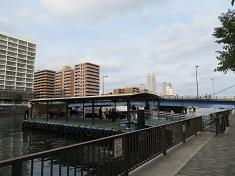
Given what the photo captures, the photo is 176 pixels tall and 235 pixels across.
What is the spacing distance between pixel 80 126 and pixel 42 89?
155 metres

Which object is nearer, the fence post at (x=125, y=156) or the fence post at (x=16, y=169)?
the fence post at (x=16, y=169)

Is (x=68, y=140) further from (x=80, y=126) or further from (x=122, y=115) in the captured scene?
(x=122, y=115)

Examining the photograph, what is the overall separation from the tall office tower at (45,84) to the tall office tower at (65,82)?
321 cm

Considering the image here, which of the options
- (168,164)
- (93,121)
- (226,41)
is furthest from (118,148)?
(93,121)

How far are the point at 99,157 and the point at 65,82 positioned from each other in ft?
600

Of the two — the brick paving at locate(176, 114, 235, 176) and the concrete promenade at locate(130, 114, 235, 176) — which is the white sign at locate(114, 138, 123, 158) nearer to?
the concrete promenade at locate(130, 114, 235, 176)

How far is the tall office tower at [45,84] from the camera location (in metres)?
189

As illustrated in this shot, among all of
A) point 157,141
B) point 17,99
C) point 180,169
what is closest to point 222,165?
point 180,169

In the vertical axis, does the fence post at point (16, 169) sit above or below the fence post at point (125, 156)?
above

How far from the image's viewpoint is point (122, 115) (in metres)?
58.1

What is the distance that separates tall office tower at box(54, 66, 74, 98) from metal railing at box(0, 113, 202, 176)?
6584 inches

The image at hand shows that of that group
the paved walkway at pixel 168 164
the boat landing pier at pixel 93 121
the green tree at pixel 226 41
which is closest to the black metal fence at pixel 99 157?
the paved walkway at pixel 168 164

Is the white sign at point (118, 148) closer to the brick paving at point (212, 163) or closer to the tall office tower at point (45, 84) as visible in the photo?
the brick paving at point (212, 163)

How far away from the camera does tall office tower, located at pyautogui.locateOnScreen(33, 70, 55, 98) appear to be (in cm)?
18884
